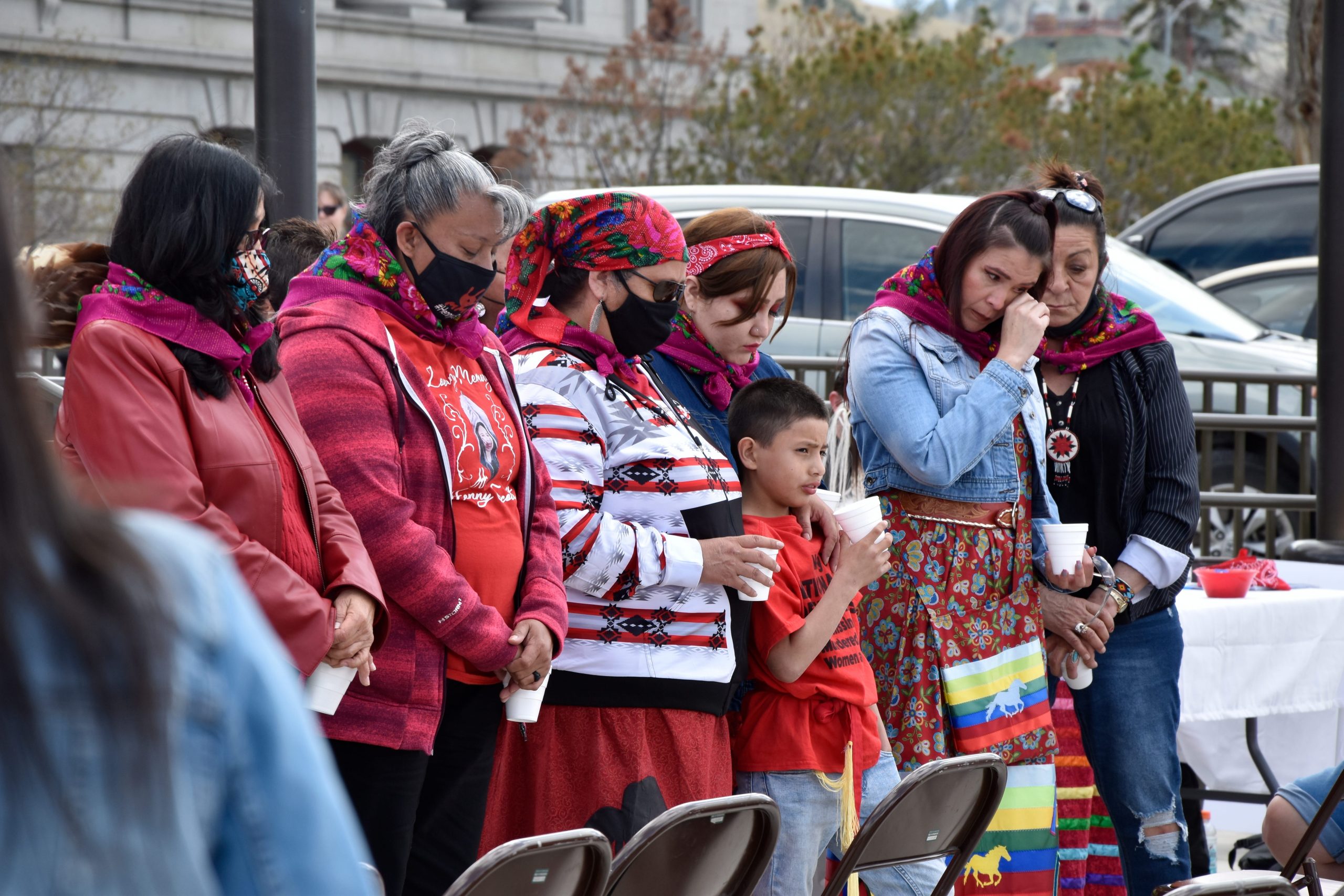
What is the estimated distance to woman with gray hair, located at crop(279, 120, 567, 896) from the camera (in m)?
2.63

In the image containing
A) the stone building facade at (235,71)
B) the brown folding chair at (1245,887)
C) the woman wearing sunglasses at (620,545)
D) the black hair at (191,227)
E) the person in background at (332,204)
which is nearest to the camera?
the brown folding chair at (1245,887)

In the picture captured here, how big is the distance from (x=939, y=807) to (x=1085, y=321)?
4.83 feet

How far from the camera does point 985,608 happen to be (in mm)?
3408

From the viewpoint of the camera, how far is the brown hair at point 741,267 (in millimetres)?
3338

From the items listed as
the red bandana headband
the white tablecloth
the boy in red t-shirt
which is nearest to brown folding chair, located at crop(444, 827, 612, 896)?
the boy in red t-shirt

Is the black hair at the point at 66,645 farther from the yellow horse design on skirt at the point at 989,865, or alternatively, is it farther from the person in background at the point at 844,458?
the yellow horse design on skirt at the point at 989,865

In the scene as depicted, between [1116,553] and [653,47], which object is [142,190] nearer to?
[1116,553]

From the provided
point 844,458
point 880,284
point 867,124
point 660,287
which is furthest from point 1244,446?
point 867,124

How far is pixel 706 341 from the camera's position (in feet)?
11.1

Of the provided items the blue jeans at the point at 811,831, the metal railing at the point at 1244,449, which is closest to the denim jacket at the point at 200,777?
the blue jeans at the point at 811,831

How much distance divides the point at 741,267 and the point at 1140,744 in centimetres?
148

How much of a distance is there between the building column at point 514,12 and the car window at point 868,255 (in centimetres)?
1597

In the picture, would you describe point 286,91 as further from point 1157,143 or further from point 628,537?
point 1157,143

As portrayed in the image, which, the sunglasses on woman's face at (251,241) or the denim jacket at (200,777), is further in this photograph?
the sunglasses on woman's face at (251,241)
